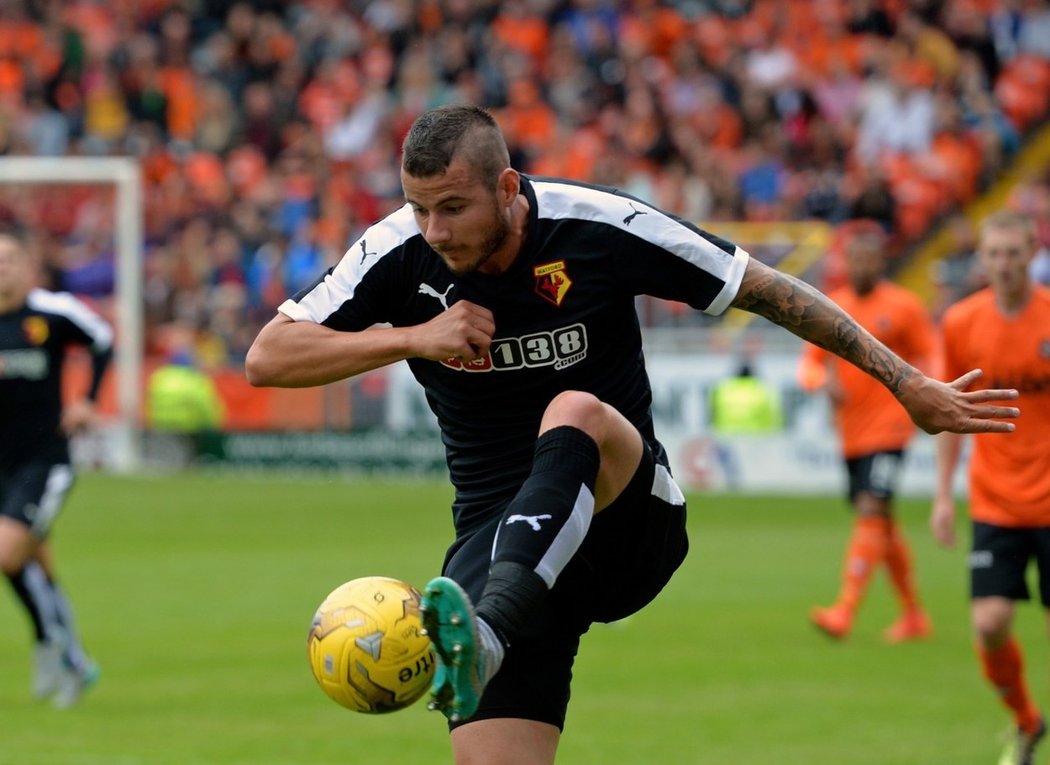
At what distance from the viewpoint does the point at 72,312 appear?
426 inches

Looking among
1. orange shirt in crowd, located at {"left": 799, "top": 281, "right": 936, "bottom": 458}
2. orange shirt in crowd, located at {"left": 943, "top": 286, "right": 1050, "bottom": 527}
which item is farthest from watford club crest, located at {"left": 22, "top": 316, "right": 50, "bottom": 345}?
orange shirt in crowd, located at {"left": 943, "top": 286, "right": 1050, "bottom": 527}

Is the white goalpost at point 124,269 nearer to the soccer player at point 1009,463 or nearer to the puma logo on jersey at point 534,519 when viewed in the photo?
the soccer player at point 1009,463

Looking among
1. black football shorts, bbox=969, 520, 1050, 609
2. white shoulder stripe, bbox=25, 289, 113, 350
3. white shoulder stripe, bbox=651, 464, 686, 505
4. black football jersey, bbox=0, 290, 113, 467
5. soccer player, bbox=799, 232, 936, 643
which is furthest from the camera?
soccer player, bbox=799, 232, 936, 643

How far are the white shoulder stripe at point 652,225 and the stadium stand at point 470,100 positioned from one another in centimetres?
1694

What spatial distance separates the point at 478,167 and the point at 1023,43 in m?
20.6

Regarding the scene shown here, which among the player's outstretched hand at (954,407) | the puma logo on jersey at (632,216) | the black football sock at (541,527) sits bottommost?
the black football sock at (541,527)

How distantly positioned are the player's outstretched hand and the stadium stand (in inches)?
660

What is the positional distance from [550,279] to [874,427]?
25.0 feet

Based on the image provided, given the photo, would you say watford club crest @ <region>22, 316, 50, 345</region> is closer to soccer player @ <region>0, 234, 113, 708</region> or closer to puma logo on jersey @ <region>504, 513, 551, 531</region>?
soccer player @ <region>0, 234, 113, 708</region>

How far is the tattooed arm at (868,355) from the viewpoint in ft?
17.9

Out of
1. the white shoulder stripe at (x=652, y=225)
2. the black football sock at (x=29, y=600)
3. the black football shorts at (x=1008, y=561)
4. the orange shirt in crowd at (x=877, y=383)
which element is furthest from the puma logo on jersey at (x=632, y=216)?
the orange shirt in crowd at (x=877, y=383)

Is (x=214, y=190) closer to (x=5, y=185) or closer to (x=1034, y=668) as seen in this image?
→ (x=5, y=185)

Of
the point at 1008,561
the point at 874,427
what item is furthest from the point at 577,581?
the point at 874,427

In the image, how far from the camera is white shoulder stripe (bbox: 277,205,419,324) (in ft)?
17.5
